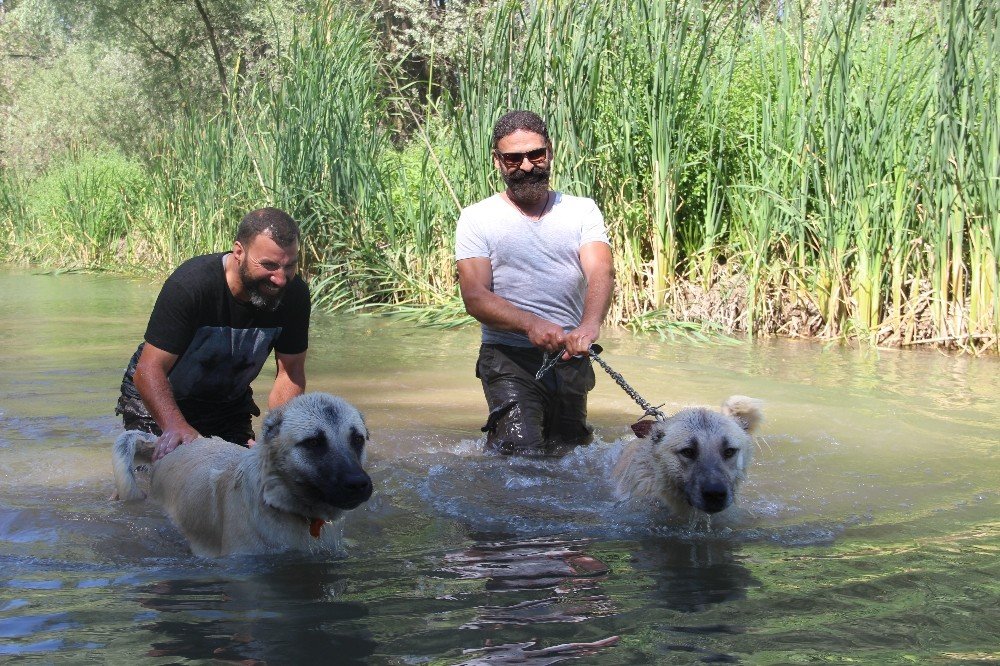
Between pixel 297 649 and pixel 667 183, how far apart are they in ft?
25.0

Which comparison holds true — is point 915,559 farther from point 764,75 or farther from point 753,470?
point 764,75

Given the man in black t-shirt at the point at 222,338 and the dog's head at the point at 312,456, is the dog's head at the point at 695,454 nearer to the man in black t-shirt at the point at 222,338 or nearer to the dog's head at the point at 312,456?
the dog's head at the point at 312,456

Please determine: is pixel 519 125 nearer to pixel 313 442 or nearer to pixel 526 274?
pixel 526 274

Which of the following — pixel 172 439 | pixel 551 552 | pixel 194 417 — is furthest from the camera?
pixel 194 417

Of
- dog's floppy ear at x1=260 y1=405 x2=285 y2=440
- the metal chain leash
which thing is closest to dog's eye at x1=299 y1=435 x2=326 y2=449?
dog's floppy ear at x1=260 y1=405 x2=285 y2=440

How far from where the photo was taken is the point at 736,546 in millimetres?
4566

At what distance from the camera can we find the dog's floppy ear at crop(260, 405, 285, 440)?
4547 mm

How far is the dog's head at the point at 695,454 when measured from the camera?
4.92 metres

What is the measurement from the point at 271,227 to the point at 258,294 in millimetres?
415

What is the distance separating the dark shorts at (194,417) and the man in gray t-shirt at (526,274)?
144 cm

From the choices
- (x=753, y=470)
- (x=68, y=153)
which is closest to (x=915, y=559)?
(x=753, y=470)

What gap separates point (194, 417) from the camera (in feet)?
19.6

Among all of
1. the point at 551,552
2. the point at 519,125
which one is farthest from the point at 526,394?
the point at 551,552

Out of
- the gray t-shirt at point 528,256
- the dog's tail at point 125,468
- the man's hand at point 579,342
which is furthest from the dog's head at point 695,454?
the dog's tail at point 125,468
